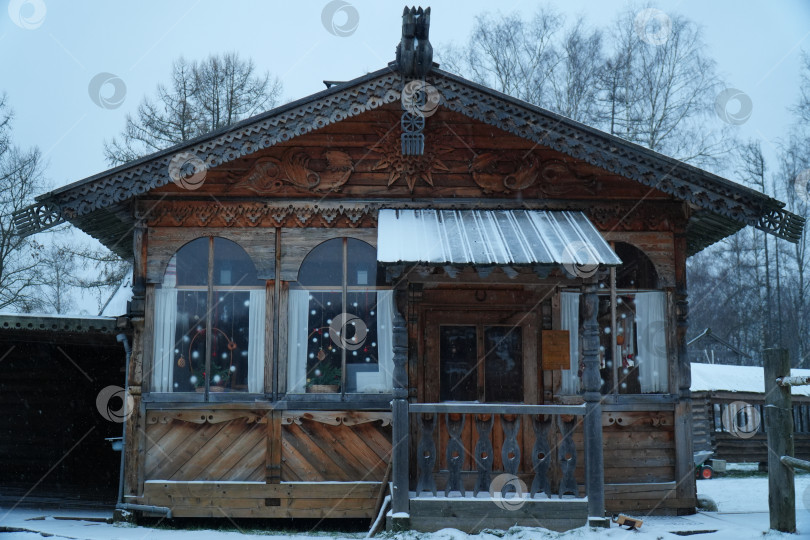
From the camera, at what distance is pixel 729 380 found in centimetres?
2027

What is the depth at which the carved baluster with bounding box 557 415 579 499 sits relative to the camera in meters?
7.81

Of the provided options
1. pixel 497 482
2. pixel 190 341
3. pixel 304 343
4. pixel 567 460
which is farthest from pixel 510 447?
pixel 190 341

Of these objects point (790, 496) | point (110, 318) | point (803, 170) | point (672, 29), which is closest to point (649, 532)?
point (790, 496)

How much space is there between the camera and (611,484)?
9305 millimetres

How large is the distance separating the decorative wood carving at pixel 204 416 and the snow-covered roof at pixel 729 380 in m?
13.5

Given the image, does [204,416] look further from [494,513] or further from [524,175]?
[524,175]

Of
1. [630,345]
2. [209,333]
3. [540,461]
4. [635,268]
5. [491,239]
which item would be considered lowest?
[540,461]

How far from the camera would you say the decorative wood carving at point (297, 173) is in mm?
9625

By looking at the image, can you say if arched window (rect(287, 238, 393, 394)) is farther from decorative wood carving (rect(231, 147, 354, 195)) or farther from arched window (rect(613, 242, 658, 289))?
arched window (rect(613, 242, 658, 289))

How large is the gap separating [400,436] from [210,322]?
10.4 ft

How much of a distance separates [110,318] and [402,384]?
4.61 metres

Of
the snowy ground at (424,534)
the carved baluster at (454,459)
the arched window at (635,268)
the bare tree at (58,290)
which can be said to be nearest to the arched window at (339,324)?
the carved baluster at (454,459)

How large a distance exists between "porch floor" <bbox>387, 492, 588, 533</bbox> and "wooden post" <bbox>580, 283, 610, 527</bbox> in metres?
0.13

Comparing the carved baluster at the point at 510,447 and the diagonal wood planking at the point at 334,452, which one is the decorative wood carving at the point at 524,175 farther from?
the diagonal wood planking at the point at 334,452
